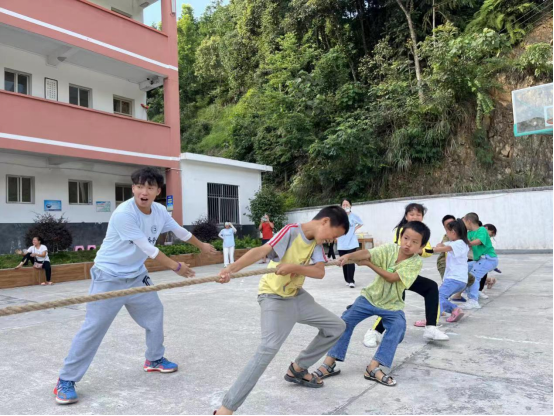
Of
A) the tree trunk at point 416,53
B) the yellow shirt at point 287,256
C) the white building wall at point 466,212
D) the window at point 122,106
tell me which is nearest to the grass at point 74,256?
the window at point 122,106

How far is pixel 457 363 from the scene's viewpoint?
139 inches

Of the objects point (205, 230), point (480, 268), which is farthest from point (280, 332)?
point (205, 230)

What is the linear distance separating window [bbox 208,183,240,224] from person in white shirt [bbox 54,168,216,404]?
11.6 metres

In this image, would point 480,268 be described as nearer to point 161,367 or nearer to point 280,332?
point 280,332

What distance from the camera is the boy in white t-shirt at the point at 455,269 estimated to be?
16.0 feet

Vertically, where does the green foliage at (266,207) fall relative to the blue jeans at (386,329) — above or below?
above

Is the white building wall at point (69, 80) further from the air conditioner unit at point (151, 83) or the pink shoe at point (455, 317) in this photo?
the pink shoe at point (455, 317)

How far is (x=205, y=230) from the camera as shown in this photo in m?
13.8

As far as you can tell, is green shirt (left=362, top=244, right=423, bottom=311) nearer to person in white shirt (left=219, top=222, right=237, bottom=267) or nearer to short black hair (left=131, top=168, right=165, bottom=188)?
short black hair (left=131, top=168, right=165, bottom=188)

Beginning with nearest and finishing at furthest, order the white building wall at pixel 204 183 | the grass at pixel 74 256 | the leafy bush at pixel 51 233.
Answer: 1. the grass at pixel 74 256
2. the leafy bush at pixel 51 233
3. the white building wall at pixel 204 183

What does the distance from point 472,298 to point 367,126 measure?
35.5 ft

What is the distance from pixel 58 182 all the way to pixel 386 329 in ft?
39.0

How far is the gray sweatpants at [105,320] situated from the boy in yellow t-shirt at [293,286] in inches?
34.9

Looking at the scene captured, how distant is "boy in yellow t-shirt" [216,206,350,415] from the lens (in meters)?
2.67
